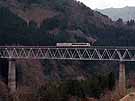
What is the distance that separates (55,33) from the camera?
10950cm

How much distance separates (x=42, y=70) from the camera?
9138 cm

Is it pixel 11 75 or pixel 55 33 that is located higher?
pixel 55 33

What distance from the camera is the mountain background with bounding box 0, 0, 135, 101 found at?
292ft

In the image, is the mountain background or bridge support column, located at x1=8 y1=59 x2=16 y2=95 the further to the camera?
the mountain background

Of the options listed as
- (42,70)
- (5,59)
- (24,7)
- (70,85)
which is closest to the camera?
(70,85)

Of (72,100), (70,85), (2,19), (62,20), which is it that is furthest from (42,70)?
(72,100)

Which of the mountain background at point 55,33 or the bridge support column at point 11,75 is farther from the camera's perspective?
the mountain background at point 55,33

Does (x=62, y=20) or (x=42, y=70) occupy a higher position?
(x=62, y=20)

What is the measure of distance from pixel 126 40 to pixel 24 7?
3298 centimetres

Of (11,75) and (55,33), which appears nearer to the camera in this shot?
(11,75)

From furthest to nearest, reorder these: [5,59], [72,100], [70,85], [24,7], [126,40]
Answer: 1. [24,7]
2. [126,40]
3. [5,59]
4. [70,85]
5. [72,100]

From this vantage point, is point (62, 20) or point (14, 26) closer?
point (14, 26)

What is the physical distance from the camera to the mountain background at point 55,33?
292ft

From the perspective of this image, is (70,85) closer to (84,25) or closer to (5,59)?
(5,59)
